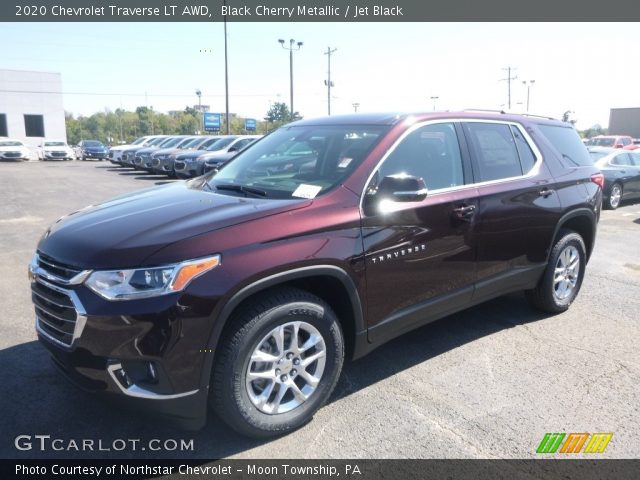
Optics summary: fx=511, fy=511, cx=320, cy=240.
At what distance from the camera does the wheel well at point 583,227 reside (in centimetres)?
495

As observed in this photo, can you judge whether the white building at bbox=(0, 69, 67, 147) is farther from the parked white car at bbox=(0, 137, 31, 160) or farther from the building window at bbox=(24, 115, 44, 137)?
the parked white car at bbox=(0, 137, 31, 160)

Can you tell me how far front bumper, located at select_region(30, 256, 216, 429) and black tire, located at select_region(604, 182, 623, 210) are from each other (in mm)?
12323

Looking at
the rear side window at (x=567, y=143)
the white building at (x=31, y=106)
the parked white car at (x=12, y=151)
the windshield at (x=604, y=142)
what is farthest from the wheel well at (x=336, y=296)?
the white building at (x=31, y=106)

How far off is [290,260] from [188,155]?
647 inches

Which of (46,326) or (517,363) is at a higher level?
(46,326)

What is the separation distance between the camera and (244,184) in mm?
3705

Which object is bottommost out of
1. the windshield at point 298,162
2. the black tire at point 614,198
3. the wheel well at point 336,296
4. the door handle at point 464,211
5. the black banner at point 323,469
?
the black banner at point 323,469

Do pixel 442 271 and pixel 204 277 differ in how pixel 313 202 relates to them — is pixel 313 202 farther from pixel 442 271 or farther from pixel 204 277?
pixel 442 271

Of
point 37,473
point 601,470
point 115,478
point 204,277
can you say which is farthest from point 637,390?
point 37,473

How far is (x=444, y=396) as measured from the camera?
11.1 feet

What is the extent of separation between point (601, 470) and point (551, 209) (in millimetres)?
2416

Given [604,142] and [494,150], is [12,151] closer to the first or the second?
[604,142]

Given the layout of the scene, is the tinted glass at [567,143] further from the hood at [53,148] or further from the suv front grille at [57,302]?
the hood at [53,148]

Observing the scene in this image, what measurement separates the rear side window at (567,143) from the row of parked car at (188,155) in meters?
10.9
